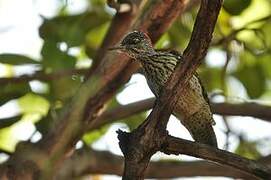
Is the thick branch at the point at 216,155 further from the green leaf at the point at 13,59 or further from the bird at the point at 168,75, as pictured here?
Answer: the green leaf at the point at 13,59

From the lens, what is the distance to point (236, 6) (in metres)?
4.41

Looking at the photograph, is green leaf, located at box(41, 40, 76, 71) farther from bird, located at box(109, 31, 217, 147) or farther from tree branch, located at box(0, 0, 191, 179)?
bird, located at box(109, 31, 217, 147)

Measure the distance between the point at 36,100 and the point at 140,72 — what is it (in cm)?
61

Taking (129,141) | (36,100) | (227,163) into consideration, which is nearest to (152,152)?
(129,141)

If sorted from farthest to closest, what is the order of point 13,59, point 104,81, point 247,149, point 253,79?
point 253,79 < point 247,149 < point 104,81 < point 13,59

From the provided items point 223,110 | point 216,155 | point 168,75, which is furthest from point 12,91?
point 216,155

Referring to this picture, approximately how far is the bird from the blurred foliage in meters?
0.32

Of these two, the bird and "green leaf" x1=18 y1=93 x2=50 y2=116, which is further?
"green leaf" x1=18 y1=93 x2=50 y2=116

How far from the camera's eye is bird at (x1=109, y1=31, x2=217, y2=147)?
160 inches

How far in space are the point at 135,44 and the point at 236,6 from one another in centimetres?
67

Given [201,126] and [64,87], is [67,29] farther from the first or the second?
[201,126]

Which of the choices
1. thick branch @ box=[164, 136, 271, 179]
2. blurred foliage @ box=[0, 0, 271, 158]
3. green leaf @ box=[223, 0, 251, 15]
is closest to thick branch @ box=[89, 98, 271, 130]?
blurred foliage @ box=[0, 0, 271, 158]

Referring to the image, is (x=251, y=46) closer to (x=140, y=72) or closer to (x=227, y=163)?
(x=140, y=72)

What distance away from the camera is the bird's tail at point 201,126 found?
4223 millimetres
